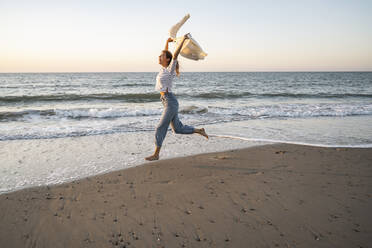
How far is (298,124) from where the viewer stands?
30.0ft

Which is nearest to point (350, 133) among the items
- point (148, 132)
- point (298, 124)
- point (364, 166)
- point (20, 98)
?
point (298, 124)

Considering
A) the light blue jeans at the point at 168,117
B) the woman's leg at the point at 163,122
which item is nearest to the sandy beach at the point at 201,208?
the woman's leg at the point at 163,122

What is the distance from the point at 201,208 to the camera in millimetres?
A: 3045

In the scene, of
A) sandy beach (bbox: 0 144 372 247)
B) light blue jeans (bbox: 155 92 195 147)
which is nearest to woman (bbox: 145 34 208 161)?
light blue jeans (bbox: 155 92 195 147)

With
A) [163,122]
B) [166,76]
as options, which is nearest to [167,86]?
[166,76]

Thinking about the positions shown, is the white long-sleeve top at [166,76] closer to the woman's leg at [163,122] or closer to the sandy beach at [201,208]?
the woman's leg at [163,122]

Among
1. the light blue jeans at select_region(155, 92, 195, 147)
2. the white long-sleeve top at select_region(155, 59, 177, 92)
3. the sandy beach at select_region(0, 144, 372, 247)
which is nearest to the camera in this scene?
the sandy beach at select_region(0, 144, 372, 247)

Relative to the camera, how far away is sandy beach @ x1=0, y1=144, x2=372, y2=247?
248 centimetres

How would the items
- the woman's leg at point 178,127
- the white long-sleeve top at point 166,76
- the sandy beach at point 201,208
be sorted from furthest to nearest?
the woman's leg at point 178,127 → the white long-sleeve top at point 166,76 → the sandy beach at point 201,208

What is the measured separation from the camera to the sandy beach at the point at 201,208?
2479 millimetres

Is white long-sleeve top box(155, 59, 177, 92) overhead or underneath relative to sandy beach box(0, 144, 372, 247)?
overhead

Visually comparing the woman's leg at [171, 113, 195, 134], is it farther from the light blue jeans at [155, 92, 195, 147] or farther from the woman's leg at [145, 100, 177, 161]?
the woman's leg at [145, 100, 177, 161]

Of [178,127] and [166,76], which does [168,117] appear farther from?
[166,76]

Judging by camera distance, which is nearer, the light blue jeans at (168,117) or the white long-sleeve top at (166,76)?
the white long-sleeve top at (166,76)
